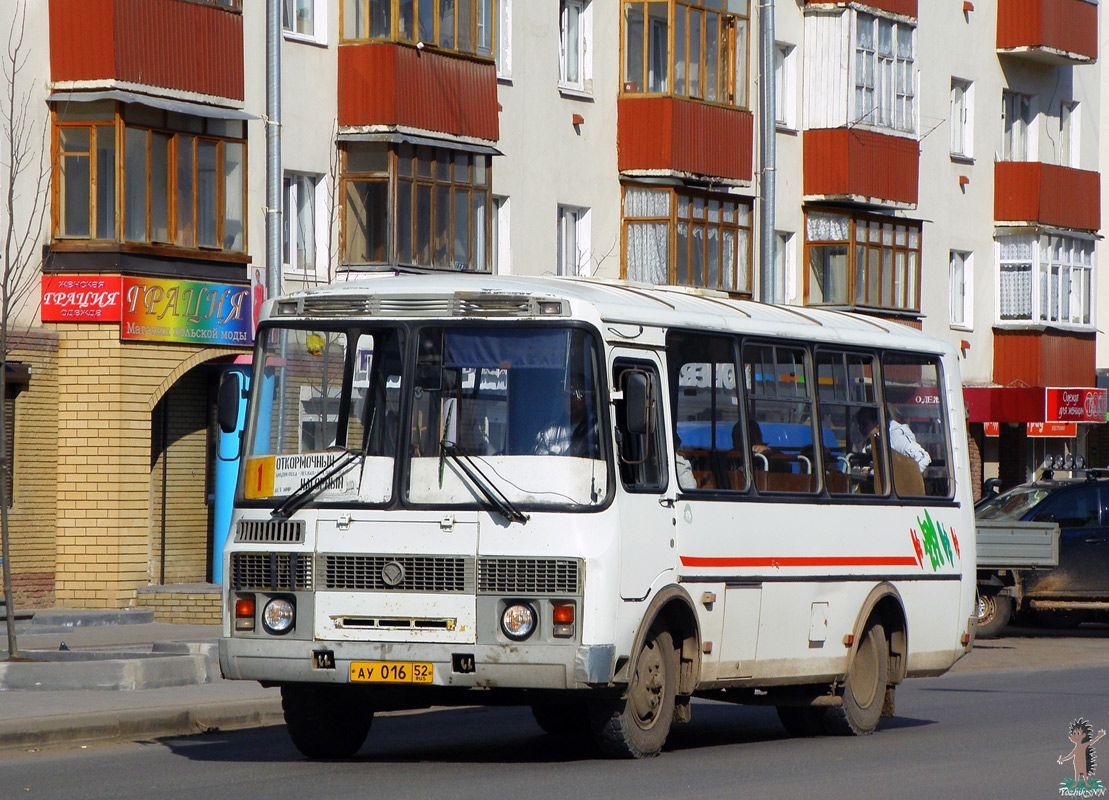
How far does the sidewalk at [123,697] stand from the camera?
12875 millimetres

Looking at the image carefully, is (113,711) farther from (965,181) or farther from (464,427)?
(965,181)

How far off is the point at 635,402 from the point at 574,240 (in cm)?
2174

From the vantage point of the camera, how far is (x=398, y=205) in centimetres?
2819

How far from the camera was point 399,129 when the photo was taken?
27953 millimetres

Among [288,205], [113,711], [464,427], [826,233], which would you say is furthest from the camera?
[826,233]

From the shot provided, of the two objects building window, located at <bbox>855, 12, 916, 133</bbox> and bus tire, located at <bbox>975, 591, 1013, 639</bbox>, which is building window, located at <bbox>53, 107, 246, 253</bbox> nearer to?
bus tire, located at <bbox>975, 591, 1013, 639</bbox>

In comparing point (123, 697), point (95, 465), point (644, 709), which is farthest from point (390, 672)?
point (95, 465)

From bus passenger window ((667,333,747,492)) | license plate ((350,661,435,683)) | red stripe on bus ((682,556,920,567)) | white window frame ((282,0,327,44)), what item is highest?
white window frame ((282,0,327,44))

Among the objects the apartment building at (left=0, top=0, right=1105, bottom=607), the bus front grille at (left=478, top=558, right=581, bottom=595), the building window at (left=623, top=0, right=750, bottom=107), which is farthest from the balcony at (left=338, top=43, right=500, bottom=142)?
the bus front grille at (left=478, top=558, right=581, bottom=595)

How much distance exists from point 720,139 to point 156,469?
1220 cm

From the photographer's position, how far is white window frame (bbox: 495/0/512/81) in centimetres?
3094

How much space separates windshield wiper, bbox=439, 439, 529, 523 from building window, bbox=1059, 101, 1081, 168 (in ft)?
119

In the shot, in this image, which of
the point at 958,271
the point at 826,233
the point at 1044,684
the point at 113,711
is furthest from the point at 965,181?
the point at 113,711

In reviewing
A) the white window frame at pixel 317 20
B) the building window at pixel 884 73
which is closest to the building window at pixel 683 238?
the building window at pixel 884 73
